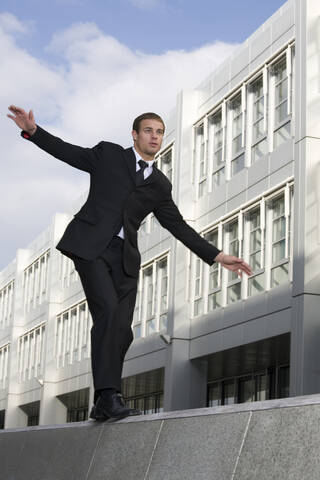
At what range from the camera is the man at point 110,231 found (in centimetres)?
525

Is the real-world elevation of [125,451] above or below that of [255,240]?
below

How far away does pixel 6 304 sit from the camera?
55.6 meters

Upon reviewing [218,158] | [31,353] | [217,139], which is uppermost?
[217,139]

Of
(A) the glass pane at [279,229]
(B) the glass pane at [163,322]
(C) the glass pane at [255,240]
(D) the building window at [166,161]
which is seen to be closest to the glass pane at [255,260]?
(C) the glass pane at [255,240]

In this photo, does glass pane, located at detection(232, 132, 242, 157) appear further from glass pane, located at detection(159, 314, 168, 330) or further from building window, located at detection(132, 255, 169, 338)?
glass pane, located at detection(159, 314, 168, 330)

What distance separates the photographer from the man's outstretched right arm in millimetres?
5230

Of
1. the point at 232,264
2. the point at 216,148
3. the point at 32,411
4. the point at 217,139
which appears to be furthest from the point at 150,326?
the point at 232,264

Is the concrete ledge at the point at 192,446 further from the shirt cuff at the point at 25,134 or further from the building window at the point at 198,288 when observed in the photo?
the building window at the point at 198,288

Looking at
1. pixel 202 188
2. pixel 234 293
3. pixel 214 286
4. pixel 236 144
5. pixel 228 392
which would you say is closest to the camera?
pixel 234 293

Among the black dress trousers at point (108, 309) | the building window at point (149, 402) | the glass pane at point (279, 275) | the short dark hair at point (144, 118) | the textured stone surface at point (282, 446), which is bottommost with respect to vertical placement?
the textured stone surface at point (282, 446)

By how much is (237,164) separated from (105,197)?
68.5 ft

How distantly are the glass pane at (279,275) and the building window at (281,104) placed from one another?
10.1ft

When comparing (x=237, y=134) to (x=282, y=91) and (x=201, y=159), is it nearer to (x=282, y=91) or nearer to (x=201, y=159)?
(x=201, y=159)

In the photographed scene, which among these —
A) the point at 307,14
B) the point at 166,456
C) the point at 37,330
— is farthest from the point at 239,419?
the point at 37,330
